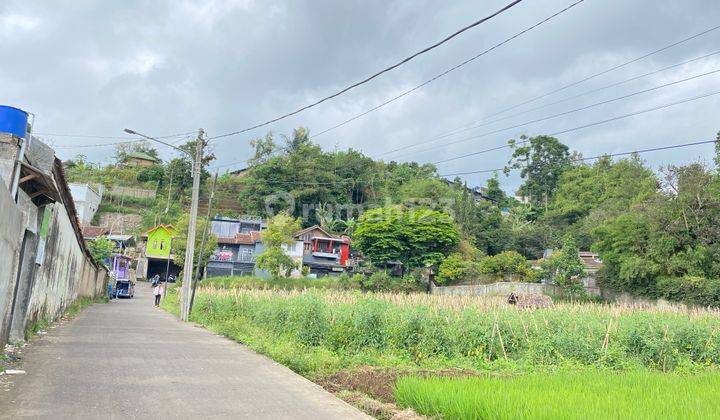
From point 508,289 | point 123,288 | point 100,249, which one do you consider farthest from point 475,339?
point 123,288

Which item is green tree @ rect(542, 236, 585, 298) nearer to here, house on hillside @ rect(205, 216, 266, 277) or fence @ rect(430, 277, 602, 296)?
fence @ rect(430, 277, 602, 296)

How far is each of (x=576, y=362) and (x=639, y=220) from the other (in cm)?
2770

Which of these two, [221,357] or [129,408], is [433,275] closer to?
[221,357]

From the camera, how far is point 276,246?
50.6 meters

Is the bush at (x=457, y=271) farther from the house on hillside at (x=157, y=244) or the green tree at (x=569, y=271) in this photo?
the house on hillside at (x=157, y=244)

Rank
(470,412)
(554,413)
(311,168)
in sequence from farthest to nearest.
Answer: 1. (311,168)
2. (470,412)
3. (554,413)

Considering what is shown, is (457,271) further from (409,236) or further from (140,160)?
(140,160)

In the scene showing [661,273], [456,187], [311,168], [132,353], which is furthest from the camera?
[456,187]

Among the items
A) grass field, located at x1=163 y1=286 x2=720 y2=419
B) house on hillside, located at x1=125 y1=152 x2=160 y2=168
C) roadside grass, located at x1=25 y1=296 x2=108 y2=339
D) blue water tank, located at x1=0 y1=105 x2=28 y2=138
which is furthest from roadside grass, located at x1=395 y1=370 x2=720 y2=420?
house on hillside, located at x1=125 y1=152 x2=160 y2=168

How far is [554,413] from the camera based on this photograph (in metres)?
5.73

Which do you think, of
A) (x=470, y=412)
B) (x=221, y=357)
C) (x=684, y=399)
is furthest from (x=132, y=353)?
(x=684, y=399)

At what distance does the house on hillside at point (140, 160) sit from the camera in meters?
74.4

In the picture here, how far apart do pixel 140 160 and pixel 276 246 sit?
34.7 m

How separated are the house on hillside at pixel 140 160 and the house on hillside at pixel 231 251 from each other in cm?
2011
